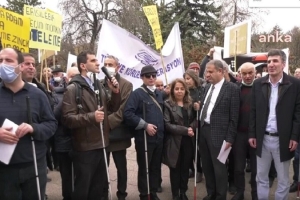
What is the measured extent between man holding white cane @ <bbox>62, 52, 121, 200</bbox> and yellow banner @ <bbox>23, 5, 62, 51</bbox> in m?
2.14

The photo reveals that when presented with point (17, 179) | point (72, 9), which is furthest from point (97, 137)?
point (72, 9)

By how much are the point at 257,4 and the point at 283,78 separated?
150 cm

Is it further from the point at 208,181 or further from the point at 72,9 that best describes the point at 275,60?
the point at 72,9

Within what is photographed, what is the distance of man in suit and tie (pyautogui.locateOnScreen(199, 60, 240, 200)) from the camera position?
5.21 metres

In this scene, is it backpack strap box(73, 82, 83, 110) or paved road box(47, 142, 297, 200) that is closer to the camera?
backpack strap box(73, 82, 83, 110)

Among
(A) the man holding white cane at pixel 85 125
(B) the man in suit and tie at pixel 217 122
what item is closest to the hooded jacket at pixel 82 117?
(A) the man holding white cane at pixel 85 125

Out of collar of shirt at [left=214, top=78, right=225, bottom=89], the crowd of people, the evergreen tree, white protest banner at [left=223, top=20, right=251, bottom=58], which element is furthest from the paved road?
the evergreen tree

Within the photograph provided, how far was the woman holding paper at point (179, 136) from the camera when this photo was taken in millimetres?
5539

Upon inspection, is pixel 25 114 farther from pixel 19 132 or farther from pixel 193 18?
pixel 193 18

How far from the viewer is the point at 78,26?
3194 centimetres

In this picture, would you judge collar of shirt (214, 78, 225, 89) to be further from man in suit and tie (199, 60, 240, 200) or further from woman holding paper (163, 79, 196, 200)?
woman holding paper (163, 79, 196, 200)

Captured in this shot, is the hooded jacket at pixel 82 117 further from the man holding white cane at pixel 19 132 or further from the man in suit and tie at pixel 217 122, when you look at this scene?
the man in suit and tie at pixel 217 122

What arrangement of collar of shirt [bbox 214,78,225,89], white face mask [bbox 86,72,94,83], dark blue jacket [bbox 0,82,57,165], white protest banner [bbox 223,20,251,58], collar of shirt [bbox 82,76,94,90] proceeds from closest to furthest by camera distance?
1. dark blue jacket [bbox 0,82,57,165]
2. collar of shirt [bbox 82,76,94,90]
3. white face mask [bbox 86,72,94,83]
4. collar of shirt [bbox 214,78,225,89]
5. white protest banner [bbox 223,20,251,58]

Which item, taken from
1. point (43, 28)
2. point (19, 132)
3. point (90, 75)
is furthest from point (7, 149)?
point (43, 28)
